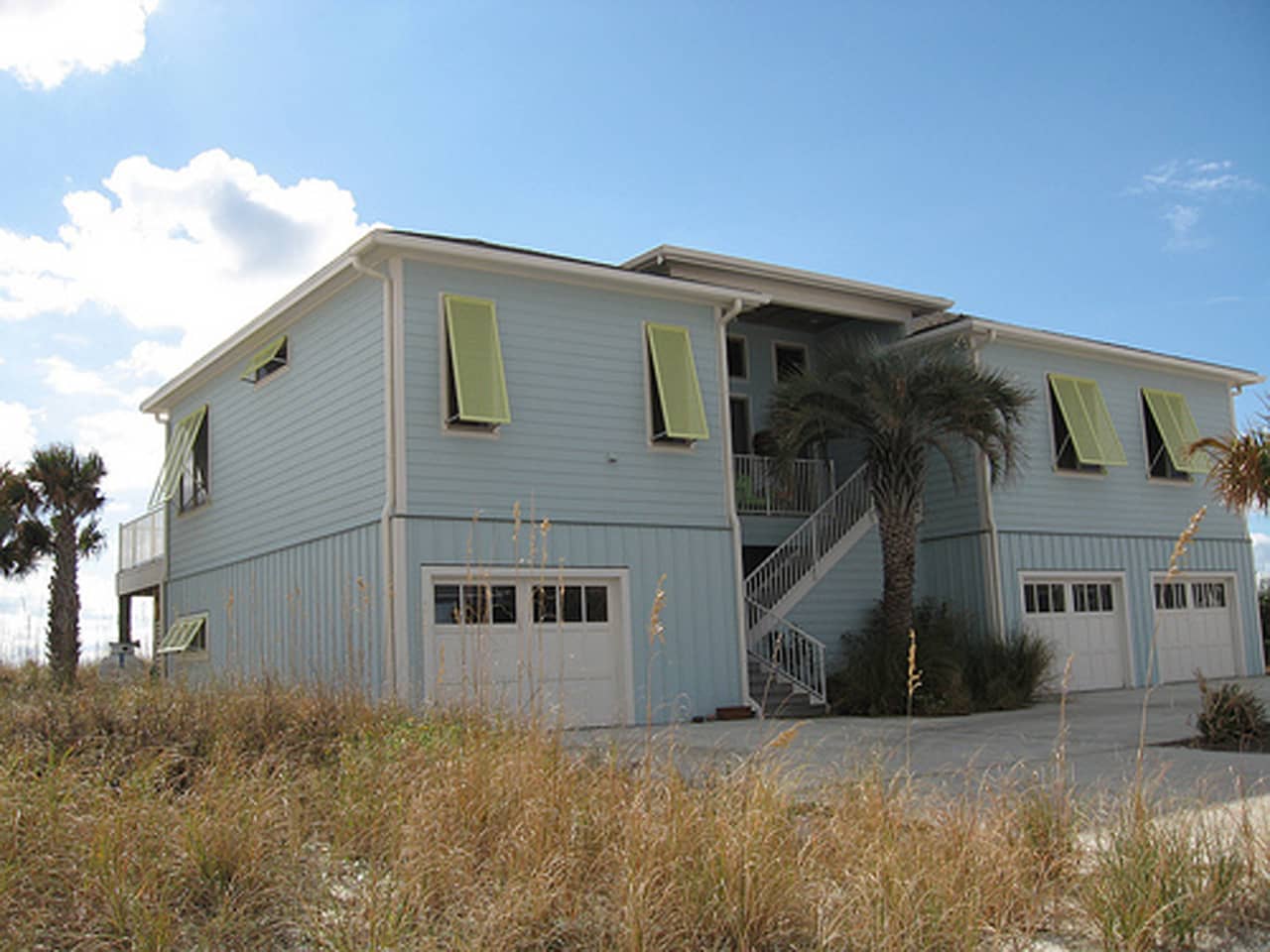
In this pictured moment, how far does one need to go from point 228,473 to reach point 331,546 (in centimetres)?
413

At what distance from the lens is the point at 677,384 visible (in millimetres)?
14562

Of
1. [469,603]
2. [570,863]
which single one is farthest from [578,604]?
[570,863]

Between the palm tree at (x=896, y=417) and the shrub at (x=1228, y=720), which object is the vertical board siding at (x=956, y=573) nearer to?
the palm tree at (x=896, y=417)

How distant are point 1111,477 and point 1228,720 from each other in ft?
33.0

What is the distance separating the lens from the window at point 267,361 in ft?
51.3

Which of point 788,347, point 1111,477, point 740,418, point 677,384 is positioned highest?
point 788,347

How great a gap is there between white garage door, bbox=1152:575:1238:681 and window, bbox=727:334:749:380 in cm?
765

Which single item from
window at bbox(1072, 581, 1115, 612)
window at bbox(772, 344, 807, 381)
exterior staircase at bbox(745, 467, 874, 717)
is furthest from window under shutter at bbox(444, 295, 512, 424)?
window at bbox(1072, 581, 1115, 612)

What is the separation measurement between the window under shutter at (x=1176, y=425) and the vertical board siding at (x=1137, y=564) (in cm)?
133

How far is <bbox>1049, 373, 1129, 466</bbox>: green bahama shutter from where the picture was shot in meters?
18.4

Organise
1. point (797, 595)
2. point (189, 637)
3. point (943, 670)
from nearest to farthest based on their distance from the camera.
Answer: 1. point (943, 670)
2. point (797, 595)
3. point (189, 637)

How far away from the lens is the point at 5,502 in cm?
2133

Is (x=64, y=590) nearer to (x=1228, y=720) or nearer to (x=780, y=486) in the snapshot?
(x=780, y=486)

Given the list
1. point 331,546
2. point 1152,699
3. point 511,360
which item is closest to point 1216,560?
point 1152,699
